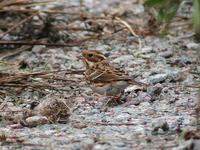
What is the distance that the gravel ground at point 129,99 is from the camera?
190 inches

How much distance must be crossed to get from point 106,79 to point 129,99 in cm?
27

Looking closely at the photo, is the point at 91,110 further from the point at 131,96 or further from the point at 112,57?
the point at 112,57

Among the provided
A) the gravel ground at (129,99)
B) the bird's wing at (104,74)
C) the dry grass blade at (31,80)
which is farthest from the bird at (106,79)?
the dry grass blade at (31,80)

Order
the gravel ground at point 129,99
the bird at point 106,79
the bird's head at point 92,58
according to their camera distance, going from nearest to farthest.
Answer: the gravel ground at point 129,99 → the bird at point 106,79 → the bird's head at point 92,58

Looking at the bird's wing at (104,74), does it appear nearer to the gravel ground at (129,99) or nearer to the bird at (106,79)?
the bird at (106,79)

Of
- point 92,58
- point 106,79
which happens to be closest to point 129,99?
point 106,79

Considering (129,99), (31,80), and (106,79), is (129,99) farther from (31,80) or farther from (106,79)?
(31,80)

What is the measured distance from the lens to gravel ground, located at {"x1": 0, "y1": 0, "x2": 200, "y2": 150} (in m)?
4.82

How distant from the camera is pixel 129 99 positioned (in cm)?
609

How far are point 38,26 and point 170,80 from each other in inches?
87.0

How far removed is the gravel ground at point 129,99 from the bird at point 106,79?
0.35 ft

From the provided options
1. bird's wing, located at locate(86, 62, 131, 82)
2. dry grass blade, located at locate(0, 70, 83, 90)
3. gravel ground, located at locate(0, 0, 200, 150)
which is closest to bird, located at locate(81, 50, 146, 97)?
bird's wing, located at locate(86, 62, 131, 82)

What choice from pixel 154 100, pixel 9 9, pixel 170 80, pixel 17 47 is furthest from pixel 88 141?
pixel 9 9

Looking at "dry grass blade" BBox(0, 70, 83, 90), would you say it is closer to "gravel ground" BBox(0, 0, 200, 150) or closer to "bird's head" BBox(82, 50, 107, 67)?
"gravel ground" BBox(0, 0, 200, 150)
